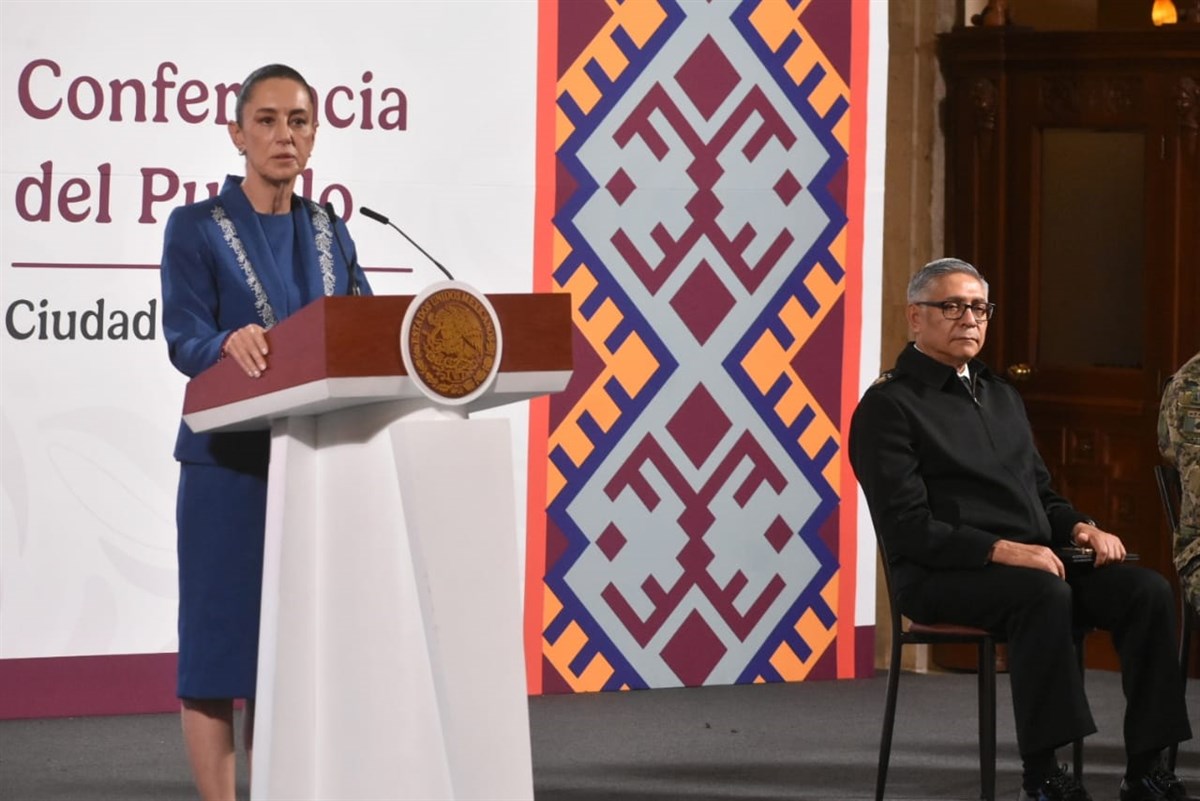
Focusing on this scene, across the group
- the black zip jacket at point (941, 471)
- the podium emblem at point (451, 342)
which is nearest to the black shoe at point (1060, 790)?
the black zip jacket at point (941, 471)

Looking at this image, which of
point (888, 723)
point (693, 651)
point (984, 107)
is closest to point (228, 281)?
point (888, 723)

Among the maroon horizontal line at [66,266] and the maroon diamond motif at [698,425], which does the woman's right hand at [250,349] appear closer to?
the maroon horizontal line at [66,266]

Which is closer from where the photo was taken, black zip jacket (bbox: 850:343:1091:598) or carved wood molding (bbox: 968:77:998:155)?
black zip jacket (bbox: 850:343:1091:598)

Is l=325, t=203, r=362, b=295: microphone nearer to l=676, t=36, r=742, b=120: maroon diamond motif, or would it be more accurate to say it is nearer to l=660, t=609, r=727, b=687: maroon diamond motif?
l=676, t=36, r=742, b=120: maroon diamond motif

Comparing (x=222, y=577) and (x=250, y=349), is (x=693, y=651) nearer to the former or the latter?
(x=222, y=577)

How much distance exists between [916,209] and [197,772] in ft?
12.3

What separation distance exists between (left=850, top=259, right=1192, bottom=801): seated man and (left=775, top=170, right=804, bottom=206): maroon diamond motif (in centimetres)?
155

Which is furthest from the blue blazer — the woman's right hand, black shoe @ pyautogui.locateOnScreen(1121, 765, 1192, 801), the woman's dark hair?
black shoe @ pyautogui.locateOnScreen(1121, 765, 1192, 801)

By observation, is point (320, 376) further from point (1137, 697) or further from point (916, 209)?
point (916, 209)

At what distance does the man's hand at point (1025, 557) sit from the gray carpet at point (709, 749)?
0.65 metres

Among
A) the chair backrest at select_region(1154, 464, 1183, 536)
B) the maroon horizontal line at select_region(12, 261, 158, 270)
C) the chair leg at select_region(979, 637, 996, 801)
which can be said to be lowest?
the chair leg at select_region(979, 637, 996, 801)

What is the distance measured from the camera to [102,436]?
487cm

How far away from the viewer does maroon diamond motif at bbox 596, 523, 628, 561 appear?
5.42m

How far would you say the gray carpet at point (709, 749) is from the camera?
425 centimetres
